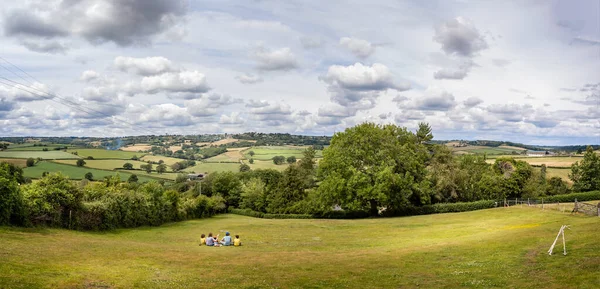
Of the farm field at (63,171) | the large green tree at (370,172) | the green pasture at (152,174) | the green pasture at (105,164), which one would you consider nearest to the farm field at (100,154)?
the green pasture at (105,164)

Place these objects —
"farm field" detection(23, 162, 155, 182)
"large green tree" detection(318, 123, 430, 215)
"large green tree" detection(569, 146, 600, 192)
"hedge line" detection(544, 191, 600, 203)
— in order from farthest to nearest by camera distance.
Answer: "farm field" detection(23, 162, 155, 182), "large green tree" detection(569, 146, 600, 192), "hedge line" detection(544, 191, 600, 203), "large green tree" detection(318, 123, 430, 215)

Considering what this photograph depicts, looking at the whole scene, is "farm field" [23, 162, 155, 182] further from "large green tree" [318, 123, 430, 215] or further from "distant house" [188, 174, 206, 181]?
"large green tree" [318, 123, 430, 215]

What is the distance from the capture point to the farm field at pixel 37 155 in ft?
311

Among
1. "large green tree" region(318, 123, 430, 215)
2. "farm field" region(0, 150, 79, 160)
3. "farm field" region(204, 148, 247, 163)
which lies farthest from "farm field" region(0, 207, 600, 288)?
"farm field" region(204, 148, 247, 163)

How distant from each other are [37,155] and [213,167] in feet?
193

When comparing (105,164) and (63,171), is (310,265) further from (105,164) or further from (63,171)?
(105,164)

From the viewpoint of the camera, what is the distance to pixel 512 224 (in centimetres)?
4162

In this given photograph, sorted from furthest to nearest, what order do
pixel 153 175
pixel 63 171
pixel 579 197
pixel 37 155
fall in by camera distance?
pixel 153 175
pixel 37 155
pixel 63 171
pixel 579 197

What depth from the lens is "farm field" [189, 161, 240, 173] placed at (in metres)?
144

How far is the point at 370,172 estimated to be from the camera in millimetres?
66750

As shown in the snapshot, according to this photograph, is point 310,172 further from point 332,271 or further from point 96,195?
point 332,271

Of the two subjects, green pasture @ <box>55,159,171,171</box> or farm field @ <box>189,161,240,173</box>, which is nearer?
green pasture @ <box>55,159,171,171</box>

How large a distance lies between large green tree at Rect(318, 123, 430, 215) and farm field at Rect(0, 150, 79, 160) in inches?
2954

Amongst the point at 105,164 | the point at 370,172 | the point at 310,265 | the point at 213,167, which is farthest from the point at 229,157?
the point at 310,265
